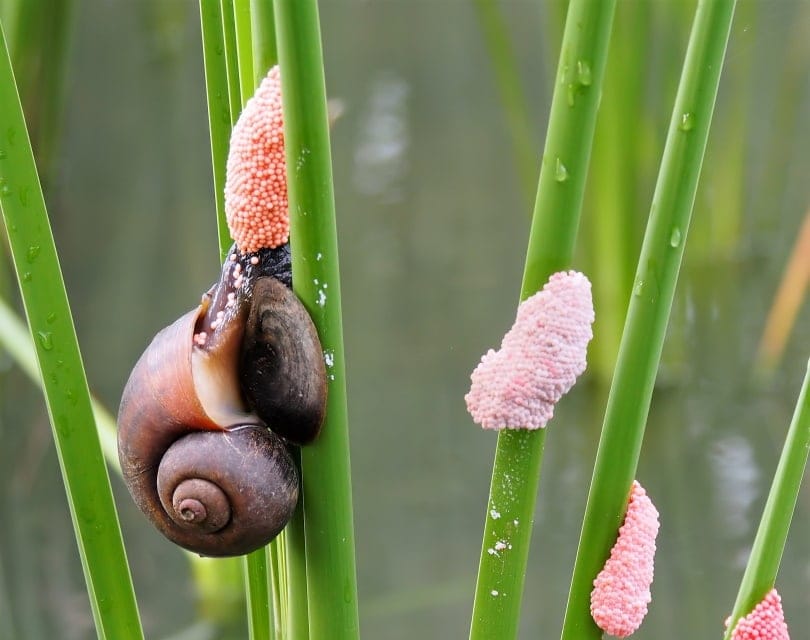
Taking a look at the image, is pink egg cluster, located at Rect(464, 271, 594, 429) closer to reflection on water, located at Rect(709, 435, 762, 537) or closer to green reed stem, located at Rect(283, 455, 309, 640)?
green reed stem, located at Rect(283, 455, 309, 640)

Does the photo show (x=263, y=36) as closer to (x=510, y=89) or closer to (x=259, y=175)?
(x=259, y=175)

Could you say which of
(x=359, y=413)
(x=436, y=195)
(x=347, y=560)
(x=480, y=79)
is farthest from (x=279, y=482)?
(x=480, y=79)

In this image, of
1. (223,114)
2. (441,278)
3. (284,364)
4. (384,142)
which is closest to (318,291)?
(284,364)

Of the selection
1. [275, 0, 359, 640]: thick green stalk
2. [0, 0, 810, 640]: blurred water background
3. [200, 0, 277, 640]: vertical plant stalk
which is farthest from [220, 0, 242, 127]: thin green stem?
[0, 0, 810, 640]: blurred water background

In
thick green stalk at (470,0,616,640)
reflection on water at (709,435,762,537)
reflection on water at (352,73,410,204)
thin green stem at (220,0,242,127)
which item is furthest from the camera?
reflection on water at (352,73,410,204)

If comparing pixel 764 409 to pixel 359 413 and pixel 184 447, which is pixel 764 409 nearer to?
pixel 359 413

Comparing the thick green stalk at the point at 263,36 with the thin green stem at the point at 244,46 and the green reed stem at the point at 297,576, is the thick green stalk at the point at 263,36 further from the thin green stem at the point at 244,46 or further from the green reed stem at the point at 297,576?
the green reed stem at the point at 297,576
